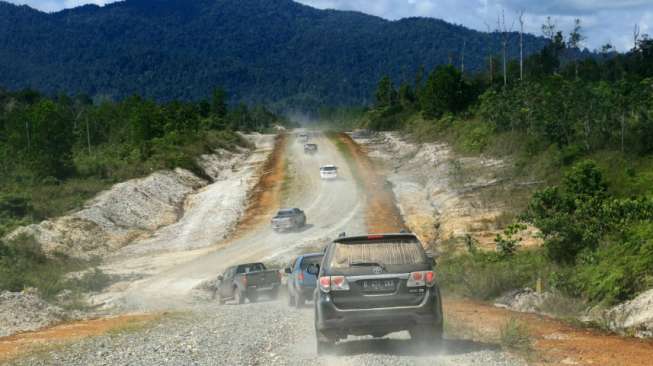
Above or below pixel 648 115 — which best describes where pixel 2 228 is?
below

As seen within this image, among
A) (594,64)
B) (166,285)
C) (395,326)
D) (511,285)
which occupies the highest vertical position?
(594,64)

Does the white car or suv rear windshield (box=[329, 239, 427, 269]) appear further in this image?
the white car

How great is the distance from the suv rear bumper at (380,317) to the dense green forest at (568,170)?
6193 millimetres

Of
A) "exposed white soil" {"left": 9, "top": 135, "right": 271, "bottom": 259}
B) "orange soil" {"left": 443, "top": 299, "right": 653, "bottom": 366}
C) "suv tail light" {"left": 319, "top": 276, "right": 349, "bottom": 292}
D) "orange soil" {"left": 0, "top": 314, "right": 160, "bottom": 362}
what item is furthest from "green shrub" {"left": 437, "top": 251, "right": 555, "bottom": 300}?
"exposed white soil" {"left": 9, "top": 135, "right": 271, "bottom": 259}

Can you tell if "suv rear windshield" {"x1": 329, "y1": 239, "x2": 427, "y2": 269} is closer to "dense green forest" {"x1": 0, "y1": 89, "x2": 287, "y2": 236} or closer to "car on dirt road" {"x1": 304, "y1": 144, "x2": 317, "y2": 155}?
"dense green forest" {"x1": 0, "y1": 89, "x2": 287, "y2": 236}

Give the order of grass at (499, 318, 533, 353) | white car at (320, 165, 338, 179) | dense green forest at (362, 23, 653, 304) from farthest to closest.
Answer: white car at (320, 165, 338, 179) < dense green forest at (362, 23, 653, 304) < grass at (499, 318, 533, 353)

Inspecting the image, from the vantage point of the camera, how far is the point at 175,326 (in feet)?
63.5

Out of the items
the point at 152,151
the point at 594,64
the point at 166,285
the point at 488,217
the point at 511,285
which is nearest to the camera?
the point at 511,285

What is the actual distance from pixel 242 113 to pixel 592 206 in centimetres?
16247

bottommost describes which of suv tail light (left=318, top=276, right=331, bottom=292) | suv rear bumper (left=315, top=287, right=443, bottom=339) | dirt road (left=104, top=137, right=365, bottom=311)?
dirt road (left=104, top=137, right=365, bottom=311)

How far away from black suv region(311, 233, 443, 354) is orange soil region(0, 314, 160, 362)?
21.5 feet

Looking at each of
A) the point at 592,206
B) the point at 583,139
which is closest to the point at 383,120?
the point at 583,139

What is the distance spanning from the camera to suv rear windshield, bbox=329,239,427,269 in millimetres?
13086

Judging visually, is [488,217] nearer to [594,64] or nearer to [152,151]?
[152,151]
